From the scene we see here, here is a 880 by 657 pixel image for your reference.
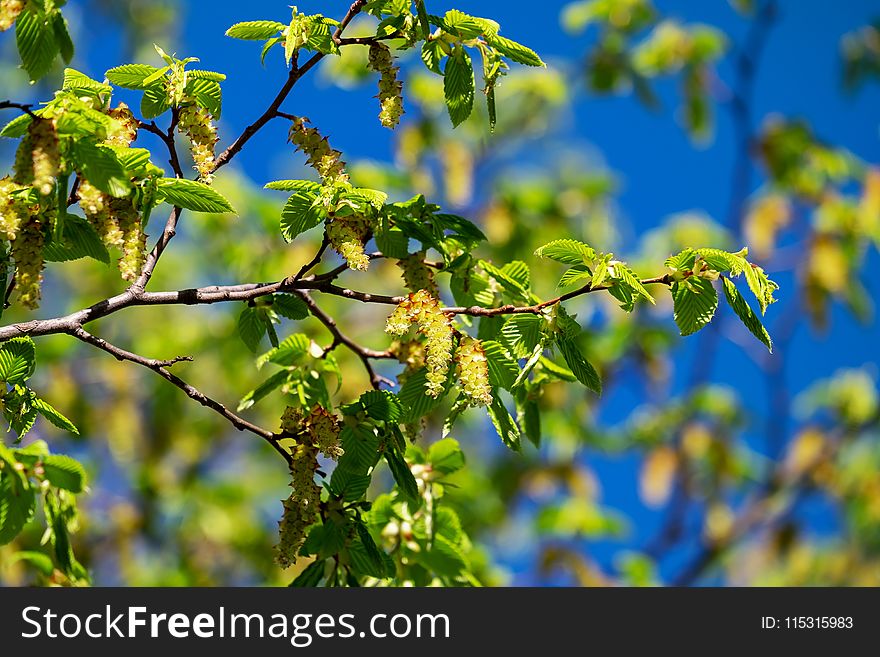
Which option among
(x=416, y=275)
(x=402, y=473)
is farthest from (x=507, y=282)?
(x=402, y=473)

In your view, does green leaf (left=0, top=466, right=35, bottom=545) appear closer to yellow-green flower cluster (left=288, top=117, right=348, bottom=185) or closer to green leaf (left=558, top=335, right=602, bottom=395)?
yellow-green flower cluster (left=288, top=117, right=348, bottom=185)

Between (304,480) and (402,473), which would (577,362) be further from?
(304,480)

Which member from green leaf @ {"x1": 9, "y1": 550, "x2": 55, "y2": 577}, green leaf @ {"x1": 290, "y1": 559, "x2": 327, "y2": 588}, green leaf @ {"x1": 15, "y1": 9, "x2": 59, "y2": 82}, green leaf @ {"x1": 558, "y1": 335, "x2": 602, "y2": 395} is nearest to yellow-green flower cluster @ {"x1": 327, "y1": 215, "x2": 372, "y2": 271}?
green leaf @ {"x1": 558, "y1": 335, "x2": 602, "y2": 395}

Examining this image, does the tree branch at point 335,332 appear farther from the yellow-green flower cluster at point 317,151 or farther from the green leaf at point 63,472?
the green leaf at point 63,472

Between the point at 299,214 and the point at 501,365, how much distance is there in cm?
65

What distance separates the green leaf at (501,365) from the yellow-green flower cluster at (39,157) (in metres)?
1.12

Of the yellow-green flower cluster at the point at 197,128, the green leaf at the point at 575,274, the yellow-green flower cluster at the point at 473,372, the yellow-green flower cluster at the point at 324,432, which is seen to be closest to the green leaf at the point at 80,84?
the yellow-green flower cluster at the point at 197,128

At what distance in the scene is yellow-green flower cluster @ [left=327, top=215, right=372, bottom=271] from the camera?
93.5 inches

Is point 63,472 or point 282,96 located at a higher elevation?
point 282,96

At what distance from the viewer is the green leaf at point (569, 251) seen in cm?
239

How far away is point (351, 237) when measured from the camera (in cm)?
247

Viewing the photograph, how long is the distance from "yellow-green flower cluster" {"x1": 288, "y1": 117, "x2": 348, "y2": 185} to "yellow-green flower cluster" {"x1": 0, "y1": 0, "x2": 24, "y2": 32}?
71 cm
